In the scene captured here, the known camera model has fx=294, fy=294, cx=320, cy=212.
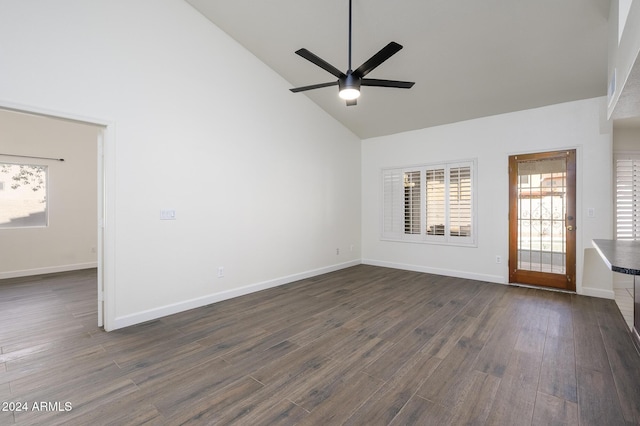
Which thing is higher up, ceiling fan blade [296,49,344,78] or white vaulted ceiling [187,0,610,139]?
white vaulted ceiling [187,0,610,139]

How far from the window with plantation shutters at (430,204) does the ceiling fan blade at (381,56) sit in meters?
3.27

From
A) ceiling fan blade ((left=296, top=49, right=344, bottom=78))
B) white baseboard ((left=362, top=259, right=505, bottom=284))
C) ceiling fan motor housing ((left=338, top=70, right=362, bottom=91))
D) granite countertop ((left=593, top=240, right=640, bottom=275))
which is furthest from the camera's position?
white baseboard ((left=362, top=259, right=505, bottom=284))

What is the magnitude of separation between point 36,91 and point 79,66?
46cm

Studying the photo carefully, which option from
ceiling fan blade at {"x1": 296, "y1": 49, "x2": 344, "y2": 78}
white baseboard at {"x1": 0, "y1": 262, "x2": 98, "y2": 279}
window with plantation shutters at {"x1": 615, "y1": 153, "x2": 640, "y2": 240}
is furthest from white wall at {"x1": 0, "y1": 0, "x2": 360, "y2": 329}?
window with plantation shutters at {"x1": 615, "y1": 153, "x2": 640, "y2": 240}

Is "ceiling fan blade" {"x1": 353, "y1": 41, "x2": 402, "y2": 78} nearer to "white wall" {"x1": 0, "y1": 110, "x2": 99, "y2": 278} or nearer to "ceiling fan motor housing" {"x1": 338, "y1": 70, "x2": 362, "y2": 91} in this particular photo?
"ceiling fan motor housing" {"x1": 338, "y1": 70, "x2": 362, "y2": 91}

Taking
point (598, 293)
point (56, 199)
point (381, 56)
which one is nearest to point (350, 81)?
point (381, 56)

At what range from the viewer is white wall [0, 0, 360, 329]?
283 cm

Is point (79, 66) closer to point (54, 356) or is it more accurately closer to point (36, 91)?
point (36, 91)

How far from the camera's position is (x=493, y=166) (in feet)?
16.4

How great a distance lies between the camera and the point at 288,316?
138 inches

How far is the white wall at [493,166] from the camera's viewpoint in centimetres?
416

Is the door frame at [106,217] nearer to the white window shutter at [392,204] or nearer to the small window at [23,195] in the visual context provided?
the small window at [23,195]

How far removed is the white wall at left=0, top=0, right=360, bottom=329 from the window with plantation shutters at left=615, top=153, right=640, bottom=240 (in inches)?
192

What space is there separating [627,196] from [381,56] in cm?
461
